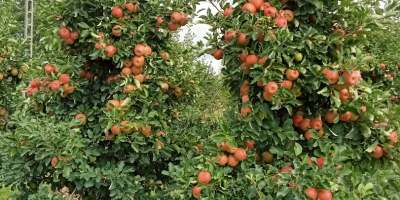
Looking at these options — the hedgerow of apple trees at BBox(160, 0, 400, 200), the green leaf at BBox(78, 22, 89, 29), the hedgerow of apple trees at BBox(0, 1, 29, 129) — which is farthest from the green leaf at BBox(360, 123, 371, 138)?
the hedgerow of apple trees at BBox(0, 1, 29, 129)

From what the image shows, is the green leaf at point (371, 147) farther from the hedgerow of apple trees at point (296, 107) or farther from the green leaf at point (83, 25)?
the green leaf at point (83, 25)

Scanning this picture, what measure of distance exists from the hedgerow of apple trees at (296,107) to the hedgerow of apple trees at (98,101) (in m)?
0.80

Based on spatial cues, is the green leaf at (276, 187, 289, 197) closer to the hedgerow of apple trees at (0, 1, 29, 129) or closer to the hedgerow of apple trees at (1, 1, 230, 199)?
the hedgerow of apple trees at (1, 1, 230, 199)

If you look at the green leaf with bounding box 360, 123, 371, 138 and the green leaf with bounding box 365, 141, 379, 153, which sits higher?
the green leaf with bounding box 360, 123, 371, 138

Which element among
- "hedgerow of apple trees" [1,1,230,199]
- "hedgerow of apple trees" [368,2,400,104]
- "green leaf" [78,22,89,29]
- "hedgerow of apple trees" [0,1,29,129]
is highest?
"green leaf" [78,22,89,29]

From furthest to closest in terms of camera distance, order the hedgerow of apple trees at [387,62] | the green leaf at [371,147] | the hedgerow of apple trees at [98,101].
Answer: the hedgerow of apple trees at [387,62]
the hedgerow of apple trees at [98,101]
the green leaf at [371,147]

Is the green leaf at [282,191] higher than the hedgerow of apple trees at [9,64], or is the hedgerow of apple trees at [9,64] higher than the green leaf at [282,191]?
the green leaf at [282,191]

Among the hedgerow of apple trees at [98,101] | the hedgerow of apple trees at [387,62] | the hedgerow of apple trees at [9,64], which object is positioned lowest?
the hedgerow of apple trees at [387,62]

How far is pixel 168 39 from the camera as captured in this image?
389 centimetres

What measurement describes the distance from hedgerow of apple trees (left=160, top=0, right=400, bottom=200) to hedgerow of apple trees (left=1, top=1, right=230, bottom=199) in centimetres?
80

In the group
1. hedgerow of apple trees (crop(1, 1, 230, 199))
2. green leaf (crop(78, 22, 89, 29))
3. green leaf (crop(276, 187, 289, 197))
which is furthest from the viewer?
green leaf (crop(78, 22, 89, 29))

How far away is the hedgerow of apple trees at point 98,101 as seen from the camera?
10.5ft

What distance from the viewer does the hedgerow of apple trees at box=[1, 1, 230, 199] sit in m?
3.20

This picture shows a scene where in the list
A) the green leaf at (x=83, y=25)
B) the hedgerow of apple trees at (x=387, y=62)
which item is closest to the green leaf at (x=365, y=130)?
the green leaf at (x=83, y=25)
